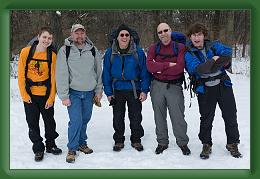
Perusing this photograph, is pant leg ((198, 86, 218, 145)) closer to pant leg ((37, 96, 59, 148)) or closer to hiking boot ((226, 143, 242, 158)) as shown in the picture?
hiking boot ((226, 143, 242, 158))

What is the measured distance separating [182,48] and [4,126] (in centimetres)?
248

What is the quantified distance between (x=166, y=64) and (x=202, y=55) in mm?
479

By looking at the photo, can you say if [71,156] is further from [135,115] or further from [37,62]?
[37,62]

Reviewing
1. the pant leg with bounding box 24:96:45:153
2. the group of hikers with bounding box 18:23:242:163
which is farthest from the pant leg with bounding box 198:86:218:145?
the pant leg with bounding box 24:96:45:153

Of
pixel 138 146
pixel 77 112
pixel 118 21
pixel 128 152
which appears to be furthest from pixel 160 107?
pixel 118 21

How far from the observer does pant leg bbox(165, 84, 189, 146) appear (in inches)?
198

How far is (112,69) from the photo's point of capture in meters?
5.13

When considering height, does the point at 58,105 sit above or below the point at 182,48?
below

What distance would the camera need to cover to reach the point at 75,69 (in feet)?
16.0

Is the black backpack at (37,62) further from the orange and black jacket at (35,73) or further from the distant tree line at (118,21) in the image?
the distant tree line at (118,21)
